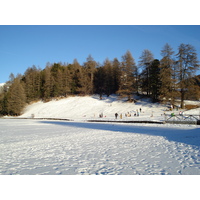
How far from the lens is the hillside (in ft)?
131

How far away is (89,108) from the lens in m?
49.1

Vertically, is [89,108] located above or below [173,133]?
above

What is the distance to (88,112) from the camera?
46.4 meters

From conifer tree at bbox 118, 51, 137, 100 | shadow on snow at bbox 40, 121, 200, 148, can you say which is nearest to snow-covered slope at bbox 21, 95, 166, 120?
conifer tree at bbox 118, 51, 137, 100

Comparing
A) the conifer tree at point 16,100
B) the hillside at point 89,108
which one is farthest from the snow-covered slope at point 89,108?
the conifer tree at point 16,100

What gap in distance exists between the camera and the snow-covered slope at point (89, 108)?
131 feet

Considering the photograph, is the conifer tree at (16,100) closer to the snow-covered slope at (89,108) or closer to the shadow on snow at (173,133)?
the snow-covered slope at (89,108)

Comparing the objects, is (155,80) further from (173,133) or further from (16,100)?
(16,100)

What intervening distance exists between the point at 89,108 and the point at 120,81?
45.0 feet

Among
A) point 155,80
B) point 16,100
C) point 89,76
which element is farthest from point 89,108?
point 16,100

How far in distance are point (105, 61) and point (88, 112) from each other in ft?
98.5

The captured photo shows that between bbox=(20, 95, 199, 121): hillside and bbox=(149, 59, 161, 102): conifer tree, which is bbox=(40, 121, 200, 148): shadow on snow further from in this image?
bbox=(149, 59, 161, 102): conifer tree

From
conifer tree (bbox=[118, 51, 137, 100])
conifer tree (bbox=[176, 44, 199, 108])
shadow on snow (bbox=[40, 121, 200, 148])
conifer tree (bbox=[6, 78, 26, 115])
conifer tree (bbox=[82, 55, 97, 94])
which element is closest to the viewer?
shadow on snow (bbox=[40, 121, 200, 148])
